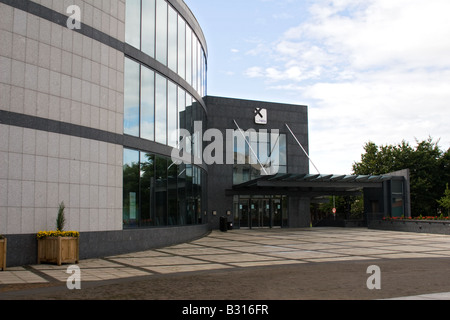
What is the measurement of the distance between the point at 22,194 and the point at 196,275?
21.3 ft

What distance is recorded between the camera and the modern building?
15266 mm

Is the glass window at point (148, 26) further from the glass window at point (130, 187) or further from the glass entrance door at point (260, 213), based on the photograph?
the glass entrance door at point (260, 213)

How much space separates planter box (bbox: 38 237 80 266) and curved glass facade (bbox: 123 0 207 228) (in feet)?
13.3

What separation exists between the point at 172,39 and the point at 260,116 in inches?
704

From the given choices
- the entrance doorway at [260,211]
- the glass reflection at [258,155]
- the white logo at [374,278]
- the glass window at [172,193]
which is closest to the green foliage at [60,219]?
the glass window at [172,193]

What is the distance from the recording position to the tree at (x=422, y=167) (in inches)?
2228

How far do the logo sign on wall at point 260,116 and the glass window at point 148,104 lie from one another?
19.9 m

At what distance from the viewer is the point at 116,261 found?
16.5 m

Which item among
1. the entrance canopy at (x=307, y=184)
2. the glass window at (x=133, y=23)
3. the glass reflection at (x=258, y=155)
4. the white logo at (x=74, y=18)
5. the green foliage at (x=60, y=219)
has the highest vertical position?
the glass window at (x=133, y=23)

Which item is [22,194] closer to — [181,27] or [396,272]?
[396,272]

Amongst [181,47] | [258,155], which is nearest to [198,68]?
[181,47]

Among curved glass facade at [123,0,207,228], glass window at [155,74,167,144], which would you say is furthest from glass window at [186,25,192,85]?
glass window at [155,74,167,144]

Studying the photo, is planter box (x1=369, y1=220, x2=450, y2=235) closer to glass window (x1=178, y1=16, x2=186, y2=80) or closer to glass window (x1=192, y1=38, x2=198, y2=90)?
glass window (x1=192, y1=38, x2=198, y2=90)
